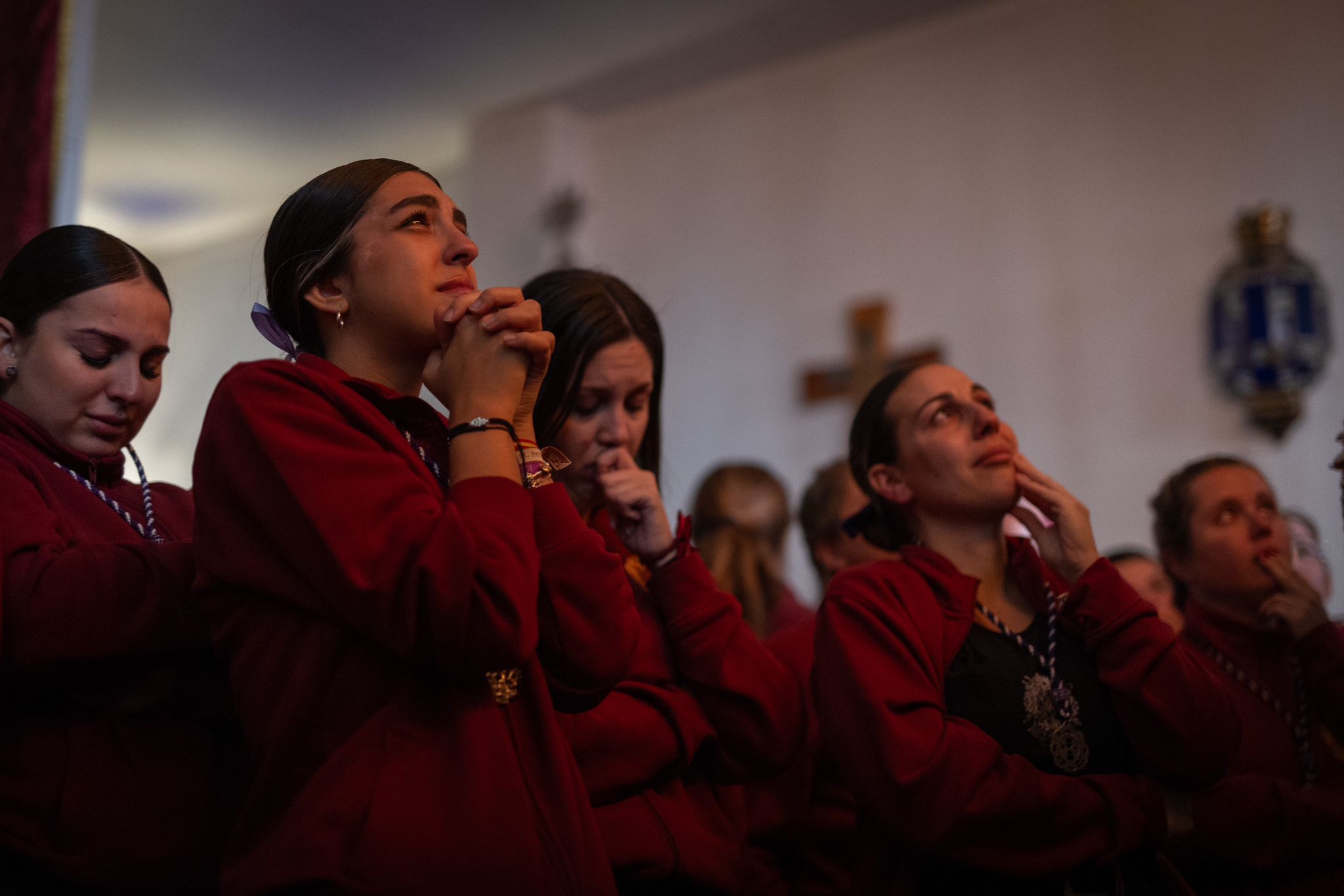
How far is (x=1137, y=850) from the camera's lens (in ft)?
6.42

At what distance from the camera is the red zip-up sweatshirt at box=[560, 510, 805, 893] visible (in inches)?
70.5

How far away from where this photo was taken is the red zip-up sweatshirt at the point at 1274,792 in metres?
2.11

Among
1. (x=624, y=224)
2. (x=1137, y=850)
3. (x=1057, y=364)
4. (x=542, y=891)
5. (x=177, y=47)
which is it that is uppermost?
(x=177, y=47)

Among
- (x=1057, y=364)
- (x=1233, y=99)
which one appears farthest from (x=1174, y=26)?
(x=1057, y=364)

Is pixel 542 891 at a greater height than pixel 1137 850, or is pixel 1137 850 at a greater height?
pixel 542 891

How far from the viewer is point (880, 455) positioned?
239cm

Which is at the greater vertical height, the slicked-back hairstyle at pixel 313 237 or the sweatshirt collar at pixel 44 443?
the slicked-back hairstyle at pixel 313 237

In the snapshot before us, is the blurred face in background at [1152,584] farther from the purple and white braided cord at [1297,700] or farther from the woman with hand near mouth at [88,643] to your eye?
the woman with hand near mouth at [88,643]

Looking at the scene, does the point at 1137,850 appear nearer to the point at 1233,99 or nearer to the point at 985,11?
the point at 1233,99

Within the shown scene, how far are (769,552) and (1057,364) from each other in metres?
2.82

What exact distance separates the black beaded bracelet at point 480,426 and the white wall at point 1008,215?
430 cm

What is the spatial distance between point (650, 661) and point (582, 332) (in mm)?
652

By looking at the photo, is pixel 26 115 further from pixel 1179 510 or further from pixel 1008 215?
pixel 1008 215

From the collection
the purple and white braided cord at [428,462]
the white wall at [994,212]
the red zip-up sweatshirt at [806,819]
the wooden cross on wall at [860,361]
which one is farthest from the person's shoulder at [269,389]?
the wooden cross on wall at [860,361]
